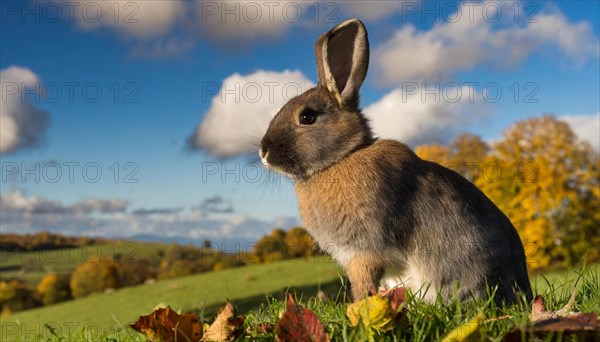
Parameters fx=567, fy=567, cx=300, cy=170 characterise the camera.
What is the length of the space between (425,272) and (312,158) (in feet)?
5.18

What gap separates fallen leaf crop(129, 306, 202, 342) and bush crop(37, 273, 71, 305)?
35058mm

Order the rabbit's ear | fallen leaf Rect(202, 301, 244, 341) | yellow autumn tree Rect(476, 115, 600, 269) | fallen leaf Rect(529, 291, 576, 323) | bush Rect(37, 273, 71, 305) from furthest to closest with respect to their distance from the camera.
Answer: bush Rect(37, 273, 71, 305) → yellow autumn tree Rect(476, 115, 600, 269) → the rabbit's ear → fallen leaf Rect(529, 291, 576, 323) → fallen leaf Rect(202, 301, 244, 341)

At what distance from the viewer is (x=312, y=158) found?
19.0 ft

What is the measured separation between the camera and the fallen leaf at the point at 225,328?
3.61m

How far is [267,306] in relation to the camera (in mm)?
5195

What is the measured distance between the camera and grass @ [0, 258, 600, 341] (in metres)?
3.80

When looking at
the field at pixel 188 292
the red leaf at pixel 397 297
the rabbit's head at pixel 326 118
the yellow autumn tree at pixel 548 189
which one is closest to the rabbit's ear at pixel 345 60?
the rabbit's head at pixel 326 118

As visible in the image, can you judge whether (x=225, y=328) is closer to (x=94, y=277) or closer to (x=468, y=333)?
(x=468, y=333)

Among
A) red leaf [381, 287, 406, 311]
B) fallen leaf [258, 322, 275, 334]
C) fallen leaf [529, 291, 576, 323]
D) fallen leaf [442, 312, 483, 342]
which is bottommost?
fallen leaf [258, 322, 275, 334]

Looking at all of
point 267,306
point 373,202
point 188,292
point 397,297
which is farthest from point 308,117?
point 188,292

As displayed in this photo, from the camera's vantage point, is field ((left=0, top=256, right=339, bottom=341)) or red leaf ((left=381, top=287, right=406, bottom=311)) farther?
field ((left=0, top=256, right=339, bottom=341))

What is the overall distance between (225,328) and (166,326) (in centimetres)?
39

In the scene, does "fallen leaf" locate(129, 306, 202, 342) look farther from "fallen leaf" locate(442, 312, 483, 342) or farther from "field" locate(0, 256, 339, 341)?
"field" locate(0, 256, 339, 341)

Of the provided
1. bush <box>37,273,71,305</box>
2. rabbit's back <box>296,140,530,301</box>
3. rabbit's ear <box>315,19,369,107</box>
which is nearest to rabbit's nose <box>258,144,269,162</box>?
rabbit's back <box>296,140,530,301</box>
